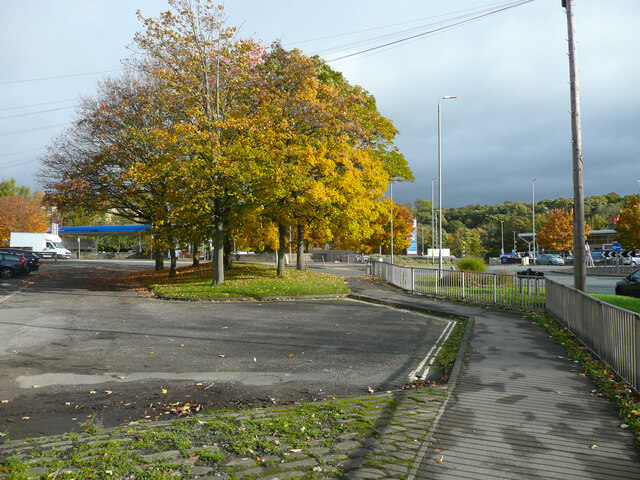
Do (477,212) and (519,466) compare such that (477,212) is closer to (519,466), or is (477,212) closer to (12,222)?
(12,222)

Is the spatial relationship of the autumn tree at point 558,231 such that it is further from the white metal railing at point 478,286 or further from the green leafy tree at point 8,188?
the green leafy tree at point 8,188

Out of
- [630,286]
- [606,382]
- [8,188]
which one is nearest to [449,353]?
[606,382]

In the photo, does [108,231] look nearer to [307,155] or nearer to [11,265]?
[11,265]

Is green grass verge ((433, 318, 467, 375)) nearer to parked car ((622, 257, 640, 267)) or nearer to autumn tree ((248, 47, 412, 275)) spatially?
autumn tree ((248, 47, 412, 275))

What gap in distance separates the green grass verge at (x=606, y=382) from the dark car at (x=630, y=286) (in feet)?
38.7

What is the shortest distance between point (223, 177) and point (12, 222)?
57.7m

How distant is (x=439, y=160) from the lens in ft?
95.6

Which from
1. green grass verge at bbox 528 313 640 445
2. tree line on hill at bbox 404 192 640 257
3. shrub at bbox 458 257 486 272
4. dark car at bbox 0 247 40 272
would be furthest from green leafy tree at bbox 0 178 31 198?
green grass verge at bbox 528 313 640 445

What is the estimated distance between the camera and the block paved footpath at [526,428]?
13.7 ft

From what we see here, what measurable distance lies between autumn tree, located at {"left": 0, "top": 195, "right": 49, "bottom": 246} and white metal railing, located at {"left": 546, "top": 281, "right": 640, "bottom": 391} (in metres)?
69.3

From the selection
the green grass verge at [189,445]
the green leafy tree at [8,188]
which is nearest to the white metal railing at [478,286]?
the green grass verge at [189,445]

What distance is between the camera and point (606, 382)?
6734 mm

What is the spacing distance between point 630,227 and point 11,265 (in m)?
48.6

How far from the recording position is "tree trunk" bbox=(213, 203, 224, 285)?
70.3ft
